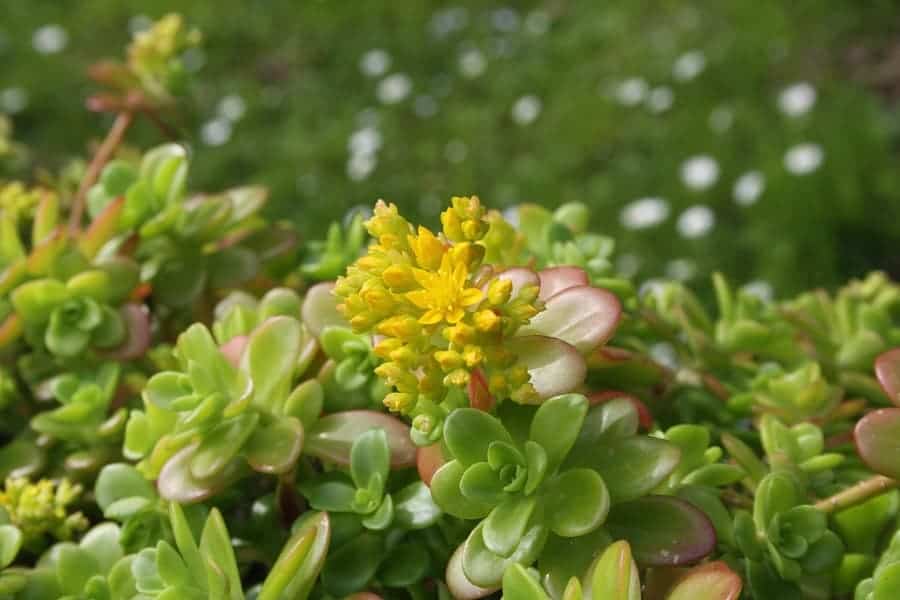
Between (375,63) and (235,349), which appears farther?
(375,63)

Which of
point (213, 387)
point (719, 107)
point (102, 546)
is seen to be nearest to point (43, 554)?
point (102, 546)

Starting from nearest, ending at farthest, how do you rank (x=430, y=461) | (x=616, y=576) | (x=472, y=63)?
(x=616, y=576) < (x=430, y=461) < (x=472, y=63)

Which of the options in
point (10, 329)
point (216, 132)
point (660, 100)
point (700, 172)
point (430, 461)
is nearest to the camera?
point (430, 461)

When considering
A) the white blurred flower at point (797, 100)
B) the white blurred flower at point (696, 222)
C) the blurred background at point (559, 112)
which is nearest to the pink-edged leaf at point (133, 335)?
the blurred background at point (559, 112)


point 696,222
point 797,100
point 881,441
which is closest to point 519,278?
point 881,441

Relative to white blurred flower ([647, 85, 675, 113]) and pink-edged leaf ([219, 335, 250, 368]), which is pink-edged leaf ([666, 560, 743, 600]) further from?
white blurred flower ([647, 85, 675, 113])

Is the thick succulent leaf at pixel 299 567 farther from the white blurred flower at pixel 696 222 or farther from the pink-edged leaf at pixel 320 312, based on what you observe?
the white blurred flower at pixel 696 222

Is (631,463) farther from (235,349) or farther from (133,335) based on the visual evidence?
(133,335)
